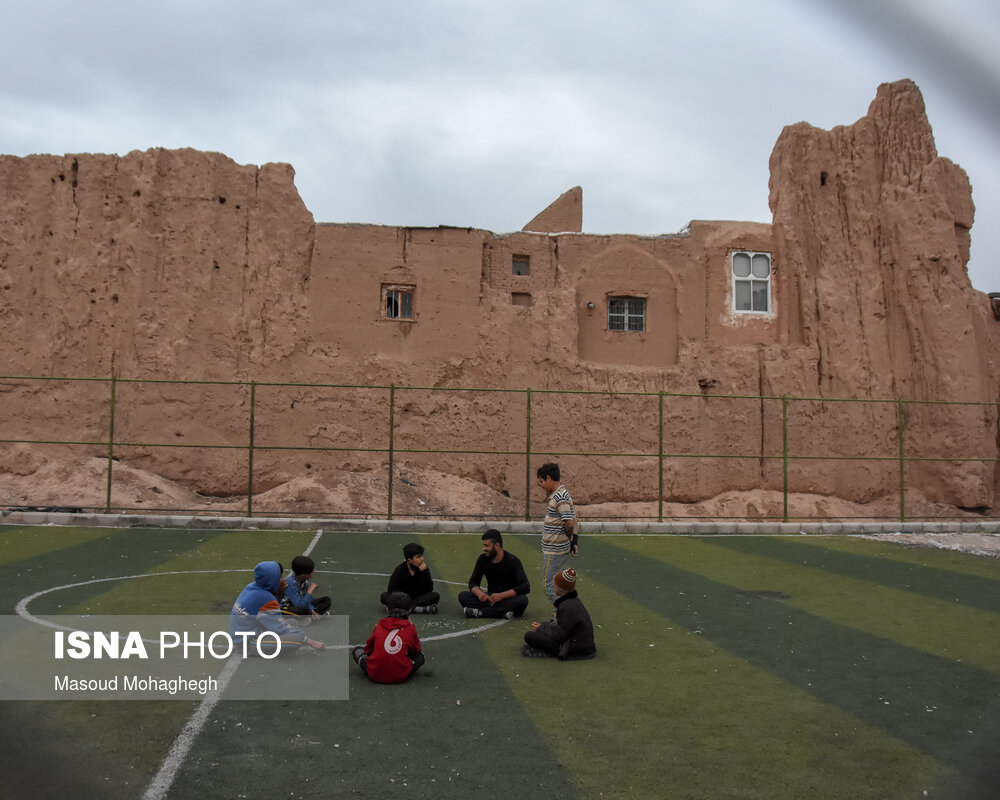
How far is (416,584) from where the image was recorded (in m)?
8.66

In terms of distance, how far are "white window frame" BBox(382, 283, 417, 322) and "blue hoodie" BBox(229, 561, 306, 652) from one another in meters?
18.5

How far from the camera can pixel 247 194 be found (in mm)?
24719

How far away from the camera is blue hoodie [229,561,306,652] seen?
670cm

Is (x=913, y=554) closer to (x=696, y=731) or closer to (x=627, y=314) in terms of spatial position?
(x=696, y=731)

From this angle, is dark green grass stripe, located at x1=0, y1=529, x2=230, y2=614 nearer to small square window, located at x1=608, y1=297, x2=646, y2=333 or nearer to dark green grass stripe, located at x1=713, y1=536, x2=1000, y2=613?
dark green grass stripe, located at x1=713, y1=536, x2=1000, y2=613

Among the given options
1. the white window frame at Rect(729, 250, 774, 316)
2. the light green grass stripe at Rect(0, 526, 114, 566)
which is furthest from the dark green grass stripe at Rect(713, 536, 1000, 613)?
the white window frame at Rect(729, 250, 774, 316)

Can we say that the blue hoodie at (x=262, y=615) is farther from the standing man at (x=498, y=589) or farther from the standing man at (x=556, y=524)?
the standing man at (x=556, y=524)

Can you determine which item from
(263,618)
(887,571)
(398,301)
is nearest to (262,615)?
(263,618)

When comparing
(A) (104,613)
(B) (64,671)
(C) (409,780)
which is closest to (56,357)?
(A) (104,613)

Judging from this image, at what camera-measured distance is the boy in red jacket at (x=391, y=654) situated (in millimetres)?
6094

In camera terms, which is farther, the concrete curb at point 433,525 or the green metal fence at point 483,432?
the green metal fence at point 483,432

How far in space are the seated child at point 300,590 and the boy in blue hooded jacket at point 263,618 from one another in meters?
0.94

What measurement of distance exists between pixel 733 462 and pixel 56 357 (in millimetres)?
20223

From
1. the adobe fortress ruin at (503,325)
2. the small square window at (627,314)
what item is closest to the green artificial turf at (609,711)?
the adobe fortress ruin at (503,325)
